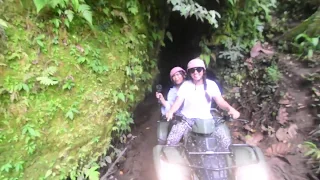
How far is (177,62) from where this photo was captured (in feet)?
26.6

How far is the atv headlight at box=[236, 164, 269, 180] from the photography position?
3.26 metres

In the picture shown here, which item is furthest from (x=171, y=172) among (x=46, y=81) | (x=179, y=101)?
(x=46, y=81)

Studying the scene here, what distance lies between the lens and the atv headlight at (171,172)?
326cm

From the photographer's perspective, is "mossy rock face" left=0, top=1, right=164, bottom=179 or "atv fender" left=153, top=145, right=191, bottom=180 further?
"atv fender" left=153, top=145, right=191, bottom=180

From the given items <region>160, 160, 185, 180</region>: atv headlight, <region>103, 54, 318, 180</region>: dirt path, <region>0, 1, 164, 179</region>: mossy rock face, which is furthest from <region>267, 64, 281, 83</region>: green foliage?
<region>160, 160, 185, 180</region>: atv headlight

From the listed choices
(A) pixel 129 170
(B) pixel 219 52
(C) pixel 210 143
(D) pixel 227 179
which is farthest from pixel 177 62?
(D) pixel 227 179

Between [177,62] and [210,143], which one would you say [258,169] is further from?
[177,62]

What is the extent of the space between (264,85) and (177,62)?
283 centimetres

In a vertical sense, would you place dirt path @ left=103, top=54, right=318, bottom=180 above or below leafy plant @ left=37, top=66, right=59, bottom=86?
below

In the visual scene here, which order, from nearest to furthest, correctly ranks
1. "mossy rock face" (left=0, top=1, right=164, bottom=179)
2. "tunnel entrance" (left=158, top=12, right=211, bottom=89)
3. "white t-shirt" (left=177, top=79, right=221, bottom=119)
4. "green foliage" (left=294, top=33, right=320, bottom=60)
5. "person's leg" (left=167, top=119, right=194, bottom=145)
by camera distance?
"mossy rock face" (left=0, top=1, right=164, bottom=179) < "person's leg" (left=167, top=119, right=194, bottom=145) < "white t-shirt" (left=177, top=79, right=221, bottom=119) < "green foliage" (left=294, top=33, right=320, bottom=60) < "tunnel entrance" (left=158, top=12, right=211, bottom=89)

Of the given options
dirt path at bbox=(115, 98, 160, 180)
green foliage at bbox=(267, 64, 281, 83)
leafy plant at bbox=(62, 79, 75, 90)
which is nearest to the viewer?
leafy plant at bbox=(62, 79, 75, 90)

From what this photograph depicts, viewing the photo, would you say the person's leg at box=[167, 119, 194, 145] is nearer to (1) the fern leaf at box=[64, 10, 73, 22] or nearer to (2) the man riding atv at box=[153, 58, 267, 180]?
(2) the man riding atv at box=[153, 58, 267, 180]

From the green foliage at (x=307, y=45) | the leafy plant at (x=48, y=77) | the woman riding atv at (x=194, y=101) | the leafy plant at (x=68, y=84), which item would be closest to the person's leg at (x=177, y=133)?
the woman riding atv at (x=194, y=101)

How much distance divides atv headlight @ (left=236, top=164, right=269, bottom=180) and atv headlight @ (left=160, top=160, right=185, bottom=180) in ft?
2.38
